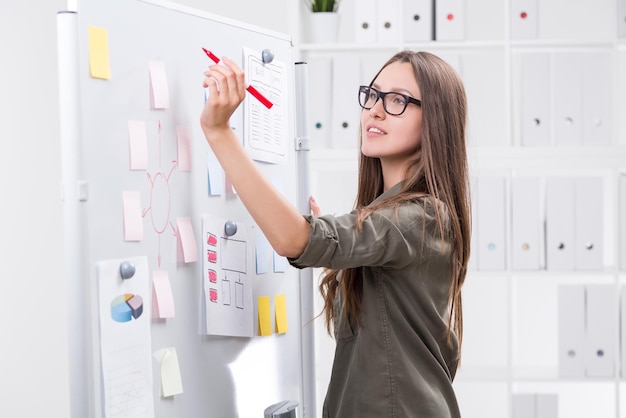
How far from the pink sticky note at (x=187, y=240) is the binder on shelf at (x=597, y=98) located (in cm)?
174

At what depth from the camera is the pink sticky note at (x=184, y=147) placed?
1.37 meters

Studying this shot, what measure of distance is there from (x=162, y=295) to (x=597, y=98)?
1.88m

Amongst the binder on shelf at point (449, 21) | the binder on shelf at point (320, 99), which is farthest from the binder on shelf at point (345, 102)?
the binder on shelf at point (449, 21)

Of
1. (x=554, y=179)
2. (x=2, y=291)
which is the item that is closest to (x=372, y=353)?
(x=554, y=179)

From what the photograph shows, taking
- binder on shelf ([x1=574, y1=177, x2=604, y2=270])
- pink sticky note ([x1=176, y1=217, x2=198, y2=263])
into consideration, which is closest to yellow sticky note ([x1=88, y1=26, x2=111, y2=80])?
pink sticky note ([x1=176, y1=217, x2=198, y2=263])

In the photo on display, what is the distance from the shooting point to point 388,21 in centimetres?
273

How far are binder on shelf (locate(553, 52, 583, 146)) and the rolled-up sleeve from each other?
1524mm

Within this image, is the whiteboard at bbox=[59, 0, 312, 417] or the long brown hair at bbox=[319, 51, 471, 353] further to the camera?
the long brown hair at bbox=[319, 51, 471, 353]

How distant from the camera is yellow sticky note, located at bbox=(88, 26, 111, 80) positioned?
1200mm

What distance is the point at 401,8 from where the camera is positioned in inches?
107

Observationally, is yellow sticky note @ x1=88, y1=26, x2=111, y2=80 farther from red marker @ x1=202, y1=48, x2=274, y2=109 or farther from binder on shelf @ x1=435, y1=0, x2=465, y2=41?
binder on shelf @ x1=435, y1=0, x2=465, y2=41

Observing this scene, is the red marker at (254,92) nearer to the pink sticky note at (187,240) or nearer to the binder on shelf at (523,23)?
the pink sticky note at (187,240)

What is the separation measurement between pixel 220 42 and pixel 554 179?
156cm

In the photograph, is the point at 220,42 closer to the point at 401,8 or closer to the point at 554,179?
the point at 401,8
